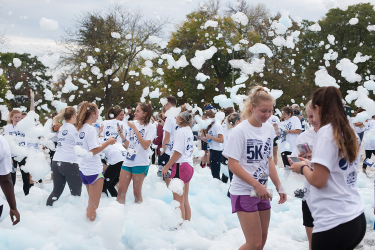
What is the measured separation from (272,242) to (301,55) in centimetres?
2876

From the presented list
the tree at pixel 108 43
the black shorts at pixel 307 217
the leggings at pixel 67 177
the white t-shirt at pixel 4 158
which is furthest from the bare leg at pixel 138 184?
the tree at pixel 108 43

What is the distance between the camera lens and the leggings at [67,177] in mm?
4477

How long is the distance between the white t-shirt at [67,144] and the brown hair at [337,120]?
11.0ft

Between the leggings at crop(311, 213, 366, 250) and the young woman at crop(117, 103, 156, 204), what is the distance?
3.04 metres

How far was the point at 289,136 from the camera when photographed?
722 centimetres

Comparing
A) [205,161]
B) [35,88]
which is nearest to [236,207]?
[205,161]

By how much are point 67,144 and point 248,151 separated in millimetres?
2784

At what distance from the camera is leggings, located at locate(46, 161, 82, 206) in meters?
4.48

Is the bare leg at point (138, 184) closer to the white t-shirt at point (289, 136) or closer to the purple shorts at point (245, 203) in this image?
the purple shorts at point (245, 203)

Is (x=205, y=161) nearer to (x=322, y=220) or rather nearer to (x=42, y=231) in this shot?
(x=42, y=231)

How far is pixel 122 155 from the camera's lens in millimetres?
5336

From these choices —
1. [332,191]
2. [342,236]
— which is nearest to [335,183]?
[332,191]

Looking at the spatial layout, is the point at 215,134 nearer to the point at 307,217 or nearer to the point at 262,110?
the point at 307,217

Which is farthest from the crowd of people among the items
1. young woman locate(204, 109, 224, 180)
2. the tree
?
the tree
